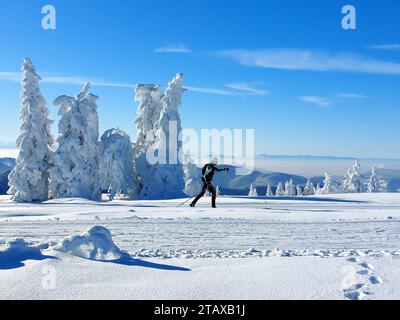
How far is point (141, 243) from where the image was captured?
7.93 m

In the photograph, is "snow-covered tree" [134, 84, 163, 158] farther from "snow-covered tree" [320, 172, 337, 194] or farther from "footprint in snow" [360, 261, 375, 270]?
"snow-covered tree" [320, 172, 337, 194]

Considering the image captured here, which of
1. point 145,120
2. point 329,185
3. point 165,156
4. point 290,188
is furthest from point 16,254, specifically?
point 290,188

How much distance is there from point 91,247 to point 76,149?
28.6 m

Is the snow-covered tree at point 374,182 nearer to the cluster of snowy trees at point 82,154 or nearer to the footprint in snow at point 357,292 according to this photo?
the cluster of snowy trees at point 82,154

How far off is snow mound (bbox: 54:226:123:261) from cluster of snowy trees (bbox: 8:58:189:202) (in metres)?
27.8

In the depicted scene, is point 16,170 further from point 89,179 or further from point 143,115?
point 143,115

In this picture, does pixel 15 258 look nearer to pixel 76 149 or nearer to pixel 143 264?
pixel 143 264

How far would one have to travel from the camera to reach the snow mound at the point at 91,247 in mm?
5770

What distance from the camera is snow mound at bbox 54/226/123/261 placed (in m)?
5.77

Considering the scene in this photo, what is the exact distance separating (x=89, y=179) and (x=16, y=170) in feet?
18.7

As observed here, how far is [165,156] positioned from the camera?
36906mm

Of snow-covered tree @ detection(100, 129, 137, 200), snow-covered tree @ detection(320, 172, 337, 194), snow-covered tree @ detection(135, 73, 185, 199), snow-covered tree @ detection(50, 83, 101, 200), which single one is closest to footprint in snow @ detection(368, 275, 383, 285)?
snow-covered tree @ detection(50, 83, 101, 200)

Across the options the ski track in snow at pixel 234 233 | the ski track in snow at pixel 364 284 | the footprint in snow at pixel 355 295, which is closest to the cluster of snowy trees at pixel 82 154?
the ski track in snow at pixel 234 233
